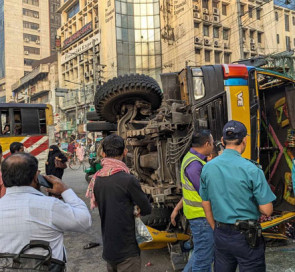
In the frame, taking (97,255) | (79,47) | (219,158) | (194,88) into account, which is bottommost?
(97,255)

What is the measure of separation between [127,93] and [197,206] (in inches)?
106

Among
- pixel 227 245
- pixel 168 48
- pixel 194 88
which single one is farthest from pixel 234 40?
pixel 227 245

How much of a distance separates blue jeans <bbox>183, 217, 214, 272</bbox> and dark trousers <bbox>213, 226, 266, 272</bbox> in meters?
0.49

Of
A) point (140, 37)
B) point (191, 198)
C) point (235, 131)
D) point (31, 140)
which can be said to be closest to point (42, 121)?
point (31, 140)

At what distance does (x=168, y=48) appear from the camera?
1275 inches

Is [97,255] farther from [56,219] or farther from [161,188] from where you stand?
[56,219]

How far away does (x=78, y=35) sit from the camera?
3931 cm

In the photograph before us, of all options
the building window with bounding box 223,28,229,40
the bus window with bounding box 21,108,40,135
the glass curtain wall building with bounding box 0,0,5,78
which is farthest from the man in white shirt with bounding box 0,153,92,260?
the glass curtain wall building with bounding box 0,0,5,78

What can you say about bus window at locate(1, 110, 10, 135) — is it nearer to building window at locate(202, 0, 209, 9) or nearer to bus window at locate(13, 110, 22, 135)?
bus window at locate(13, 110, 22, 135)

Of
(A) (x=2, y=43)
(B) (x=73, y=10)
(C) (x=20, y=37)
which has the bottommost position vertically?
(B) (x=73, y=10)

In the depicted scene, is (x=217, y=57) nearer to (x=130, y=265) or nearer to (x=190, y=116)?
(x=190, y=116)

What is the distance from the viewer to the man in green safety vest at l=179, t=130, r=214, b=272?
288cm

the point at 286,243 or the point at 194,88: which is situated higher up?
the point at 194,88

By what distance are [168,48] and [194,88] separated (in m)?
29.6
